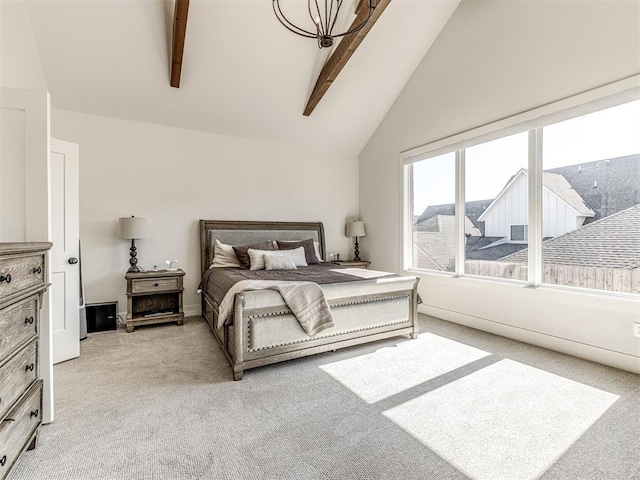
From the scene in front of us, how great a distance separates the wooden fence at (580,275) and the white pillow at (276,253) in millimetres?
2404

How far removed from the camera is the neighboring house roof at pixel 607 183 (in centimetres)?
267

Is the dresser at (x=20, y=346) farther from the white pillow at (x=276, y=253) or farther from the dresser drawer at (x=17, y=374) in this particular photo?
the white pillow at (x=276, y=253)

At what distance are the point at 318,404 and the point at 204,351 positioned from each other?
1518 millimetres

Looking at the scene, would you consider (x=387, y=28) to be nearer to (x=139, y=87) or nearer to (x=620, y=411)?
(x=139, y=87)

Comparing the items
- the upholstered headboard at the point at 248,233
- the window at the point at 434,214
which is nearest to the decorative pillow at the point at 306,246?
the upholstered headboard at the point at 248,233

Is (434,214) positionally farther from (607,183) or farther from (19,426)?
(19,426)

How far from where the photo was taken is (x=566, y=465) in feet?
5.11

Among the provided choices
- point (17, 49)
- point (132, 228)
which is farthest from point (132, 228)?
point (17, 49)

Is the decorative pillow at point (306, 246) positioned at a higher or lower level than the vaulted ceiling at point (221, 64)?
lower

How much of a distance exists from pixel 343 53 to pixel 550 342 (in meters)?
3.85

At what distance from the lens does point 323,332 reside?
2879mm

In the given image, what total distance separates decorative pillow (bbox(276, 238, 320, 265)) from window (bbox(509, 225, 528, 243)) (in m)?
2.61

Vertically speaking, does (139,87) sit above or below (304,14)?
below

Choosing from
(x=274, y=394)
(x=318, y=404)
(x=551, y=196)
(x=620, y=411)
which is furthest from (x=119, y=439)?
(x=551, y=196)
